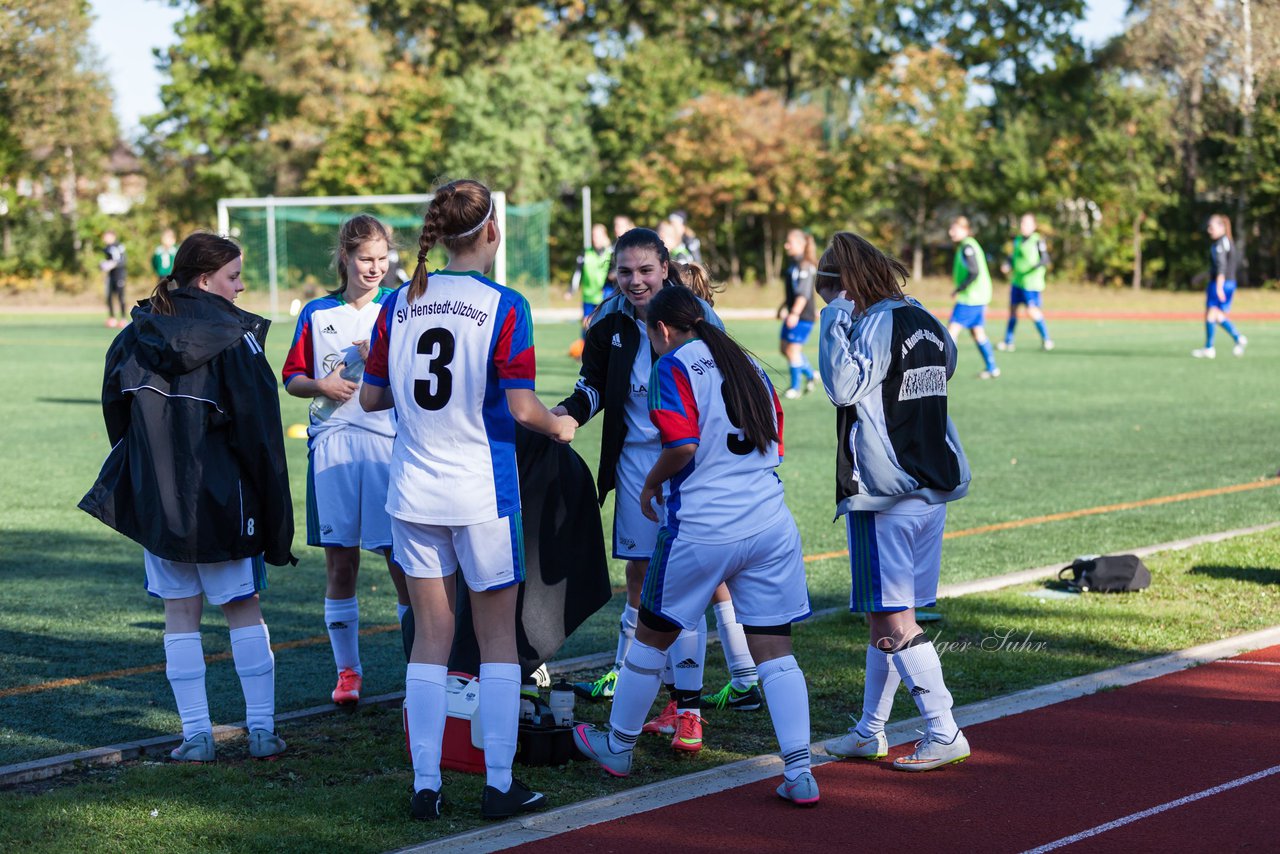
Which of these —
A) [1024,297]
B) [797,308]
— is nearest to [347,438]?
[797,308]

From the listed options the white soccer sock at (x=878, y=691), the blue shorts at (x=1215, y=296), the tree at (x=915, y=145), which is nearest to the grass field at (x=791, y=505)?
the blue shorts at (x=1215, y=296)

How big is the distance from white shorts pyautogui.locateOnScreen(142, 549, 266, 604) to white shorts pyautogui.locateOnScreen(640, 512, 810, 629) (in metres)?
1.51

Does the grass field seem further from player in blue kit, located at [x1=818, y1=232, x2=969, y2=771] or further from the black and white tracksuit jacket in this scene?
the black and white tracksuit jacket

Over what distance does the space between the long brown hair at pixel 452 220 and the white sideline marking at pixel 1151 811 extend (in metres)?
2.39

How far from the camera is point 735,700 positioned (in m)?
5.74

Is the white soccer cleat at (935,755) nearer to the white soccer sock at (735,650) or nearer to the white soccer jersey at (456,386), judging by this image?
the white soccer sock at (735,650)

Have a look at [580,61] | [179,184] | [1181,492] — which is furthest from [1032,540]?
[179,184]

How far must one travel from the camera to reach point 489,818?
4.41 m

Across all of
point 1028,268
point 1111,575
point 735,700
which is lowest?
point 735,700

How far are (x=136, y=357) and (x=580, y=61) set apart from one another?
48.9 m

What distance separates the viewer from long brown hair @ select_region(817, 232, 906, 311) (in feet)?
16.0

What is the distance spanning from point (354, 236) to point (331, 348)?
1.49ft

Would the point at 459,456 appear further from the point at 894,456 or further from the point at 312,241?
the point at 312,241

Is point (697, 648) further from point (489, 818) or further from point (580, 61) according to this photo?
point (580, 61)
